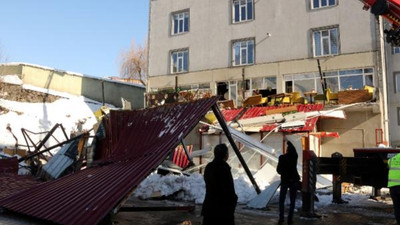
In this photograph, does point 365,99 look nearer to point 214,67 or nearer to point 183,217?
point 214,67

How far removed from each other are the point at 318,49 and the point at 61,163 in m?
17.2

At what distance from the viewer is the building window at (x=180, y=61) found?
1101 inches

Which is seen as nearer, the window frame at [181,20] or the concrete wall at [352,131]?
the concrete wall at [352,131]

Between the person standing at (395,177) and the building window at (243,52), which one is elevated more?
the building window at (243,52)

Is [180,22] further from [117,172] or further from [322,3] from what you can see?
[117,172]

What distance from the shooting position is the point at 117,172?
7734mm

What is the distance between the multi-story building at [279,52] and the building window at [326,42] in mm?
60

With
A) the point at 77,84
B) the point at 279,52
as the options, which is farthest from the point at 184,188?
the point at 77,84

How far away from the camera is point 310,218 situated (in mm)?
8578

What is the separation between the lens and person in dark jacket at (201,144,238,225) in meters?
5.10

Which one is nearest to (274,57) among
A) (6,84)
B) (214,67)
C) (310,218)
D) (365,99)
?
(214,67)

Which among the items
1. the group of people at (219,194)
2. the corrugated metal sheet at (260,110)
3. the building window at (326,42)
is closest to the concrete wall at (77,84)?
the corrugated metal sheet at (260,110)

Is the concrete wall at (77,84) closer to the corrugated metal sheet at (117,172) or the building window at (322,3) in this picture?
the building window at (322,3)

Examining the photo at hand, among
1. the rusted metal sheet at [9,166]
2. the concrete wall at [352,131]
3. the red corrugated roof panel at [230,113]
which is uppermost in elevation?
the red corrugated roof panel at [230,113]
